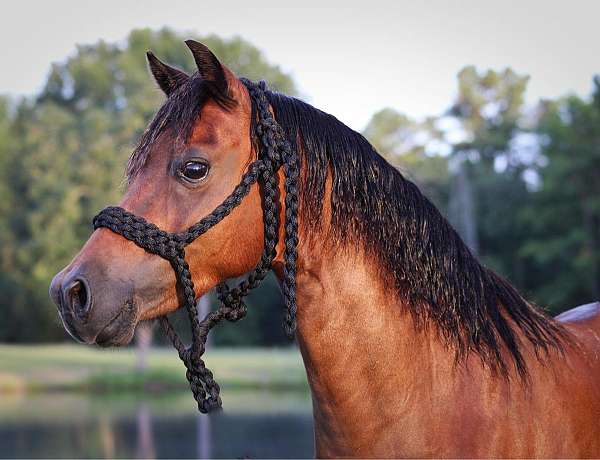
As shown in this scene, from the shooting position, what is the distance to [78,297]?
2307 millimetres

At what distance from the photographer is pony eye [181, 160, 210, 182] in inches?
96.1

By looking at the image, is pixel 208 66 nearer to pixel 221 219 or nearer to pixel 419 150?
pixel 221 219

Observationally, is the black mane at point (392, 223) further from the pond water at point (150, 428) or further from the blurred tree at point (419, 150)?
the blurred tree at point (419, 150)

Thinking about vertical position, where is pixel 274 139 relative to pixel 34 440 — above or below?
above

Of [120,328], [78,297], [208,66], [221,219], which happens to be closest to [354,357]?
[221,219]

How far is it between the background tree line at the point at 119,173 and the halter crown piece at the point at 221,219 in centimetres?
2275

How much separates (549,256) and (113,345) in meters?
29.8

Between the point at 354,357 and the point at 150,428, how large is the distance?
11.6 meters

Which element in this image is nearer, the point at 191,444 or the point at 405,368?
the point at 405,368

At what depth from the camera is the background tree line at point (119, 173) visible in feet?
94.0

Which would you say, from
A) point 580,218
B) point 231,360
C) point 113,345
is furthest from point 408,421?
point 580,218

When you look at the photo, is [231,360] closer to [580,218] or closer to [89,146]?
[89,146]

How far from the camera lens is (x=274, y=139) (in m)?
2.54

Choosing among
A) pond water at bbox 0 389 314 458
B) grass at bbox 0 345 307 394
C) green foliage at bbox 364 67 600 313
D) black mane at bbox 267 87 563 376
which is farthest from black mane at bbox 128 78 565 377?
green foliage at bbox 364 67 600 313
